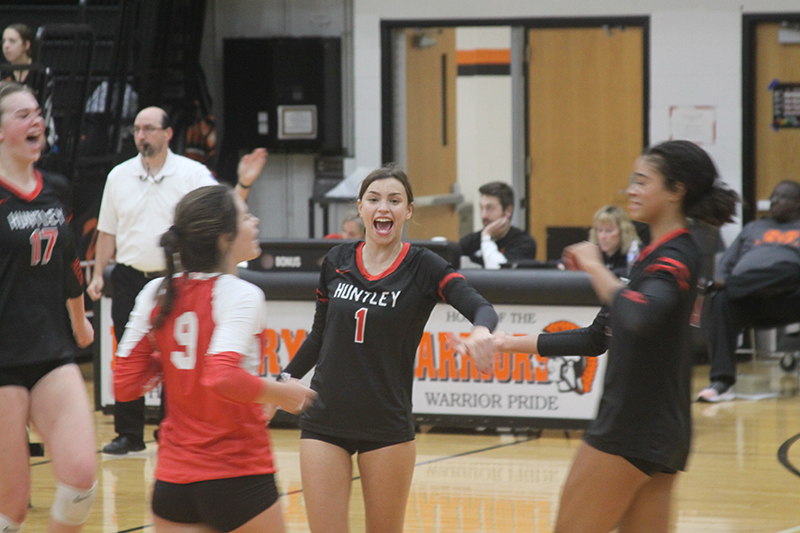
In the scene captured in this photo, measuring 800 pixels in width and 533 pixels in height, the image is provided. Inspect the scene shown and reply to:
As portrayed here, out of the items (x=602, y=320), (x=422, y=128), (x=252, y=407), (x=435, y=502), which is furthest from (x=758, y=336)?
(x=252, y=407)

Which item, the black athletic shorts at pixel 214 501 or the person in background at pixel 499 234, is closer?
the black athletic shorts at pixel 214 501

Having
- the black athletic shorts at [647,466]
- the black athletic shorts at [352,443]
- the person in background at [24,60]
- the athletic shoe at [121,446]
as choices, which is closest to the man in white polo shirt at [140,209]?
the athletic shoe at [121,446]

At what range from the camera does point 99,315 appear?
7594 mm

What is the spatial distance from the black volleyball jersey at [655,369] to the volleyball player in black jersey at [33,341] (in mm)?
1746

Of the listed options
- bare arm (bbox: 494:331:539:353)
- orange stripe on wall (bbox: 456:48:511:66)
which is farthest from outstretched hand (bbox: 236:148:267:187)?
orange stripe on wall (bbox: 456:48:511:66)

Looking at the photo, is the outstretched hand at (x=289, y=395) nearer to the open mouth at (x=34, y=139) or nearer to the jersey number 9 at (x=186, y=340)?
the jersey number 9 at (x=186, y=340)

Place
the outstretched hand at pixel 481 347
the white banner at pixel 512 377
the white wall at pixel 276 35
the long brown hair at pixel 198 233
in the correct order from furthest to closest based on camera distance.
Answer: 1. the white wall at pixel 276 35
2. the white banner at pixel 512 377
3. the outstretched hand at pixel 481 347
4. the long brown hair at pixel 198 233

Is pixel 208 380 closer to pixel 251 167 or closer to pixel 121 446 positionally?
pixel 251 167

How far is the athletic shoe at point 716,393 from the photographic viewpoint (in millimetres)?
8234

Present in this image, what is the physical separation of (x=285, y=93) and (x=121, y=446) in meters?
5.91

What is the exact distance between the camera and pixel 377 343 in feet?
11.4

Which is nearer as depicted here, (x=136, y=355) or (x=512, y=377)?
(x=136, y=355)

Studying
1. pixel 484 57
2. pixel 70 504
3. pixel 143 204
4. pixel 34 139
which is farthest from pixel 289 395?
pixel 484 57

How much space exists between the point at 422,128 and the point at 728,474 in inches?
256
